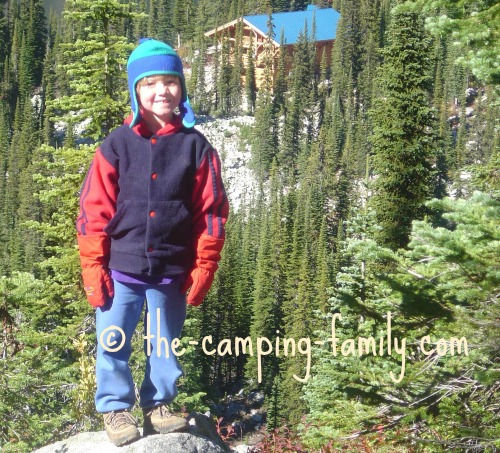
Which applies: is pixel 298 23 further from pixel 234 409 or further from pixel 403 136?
pixel 403 136

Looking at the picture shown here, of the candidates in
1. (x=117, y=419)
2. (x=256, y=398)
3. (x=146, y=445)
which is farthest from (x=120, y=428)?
(x=256, y=398)

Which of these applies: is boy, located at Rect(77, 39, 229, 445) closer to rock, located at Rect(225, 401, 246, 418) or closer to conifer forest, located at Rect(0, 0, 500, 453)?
conifer forest, located at Rect(0, 0, 500, 453)

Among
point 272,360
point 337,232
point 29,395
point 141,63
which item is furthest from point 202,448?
point 337,232

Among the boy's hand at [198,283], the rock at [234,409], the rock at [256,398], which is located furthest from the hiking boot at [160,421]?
the rock at [256,398]

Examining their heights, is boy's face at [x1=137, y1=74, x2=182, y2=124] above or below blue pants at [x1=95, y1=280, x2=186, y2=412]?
above

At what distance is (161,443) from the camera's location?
4.48 meters

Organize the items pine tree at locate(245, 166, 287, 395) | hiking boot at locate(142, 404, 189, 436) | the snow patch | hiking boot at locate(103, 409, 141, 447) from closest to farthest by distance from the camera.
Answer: hiking boot at locate(103, 409, 141, 447) → hiking boot at locate(142, 404, 189, 436) → pine tree at locate(245, 166, 287, 395) → the snow patch

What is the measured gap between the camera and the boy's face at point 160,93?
4.26 metres

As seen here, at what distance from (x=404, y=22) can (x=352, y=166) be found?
67.7m

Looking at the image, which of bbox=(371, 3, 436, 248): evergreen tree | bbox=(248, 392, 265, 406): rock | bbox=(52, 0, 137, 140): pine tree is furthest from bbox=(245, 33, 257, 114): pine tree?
bbox=(52, 0, 137, 140): pine tree

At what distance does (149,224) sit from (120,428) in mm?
1295

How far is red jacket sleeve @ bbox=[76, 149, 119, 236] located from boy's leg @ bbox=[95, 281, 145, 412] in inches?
14.9

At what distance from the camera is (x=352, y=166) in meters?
84.2

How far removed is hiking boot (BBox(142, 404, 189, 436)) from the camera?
4.58 meters
